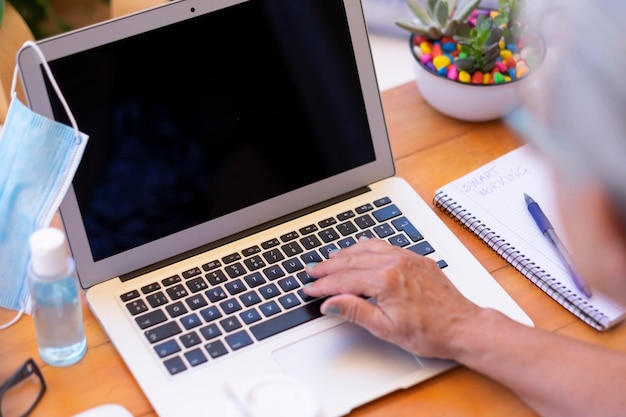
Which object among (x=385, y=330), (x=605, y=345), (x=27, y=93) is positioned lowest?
(x=605, y=345)

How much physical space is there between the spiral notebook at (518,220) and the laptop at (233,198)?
5 cm

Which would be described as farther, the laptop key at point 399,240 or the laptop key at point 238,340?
the laptop key at point 399,240

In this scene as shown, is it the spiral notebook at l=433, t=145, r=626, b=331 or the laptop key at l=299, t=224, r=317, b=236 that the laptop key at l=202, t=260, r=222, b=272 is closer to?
the laptop key at l=299, t=224, r=317, b=236

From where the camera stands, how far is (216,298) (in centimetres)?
100

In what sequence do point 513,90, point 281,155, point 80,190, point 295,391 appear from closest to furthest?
point 295,391
point 80,190
point 281,155
point 513,90

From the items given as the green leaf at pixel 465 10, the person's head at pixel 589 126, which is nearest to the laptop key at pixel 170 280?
the person's head at pixel 589 126

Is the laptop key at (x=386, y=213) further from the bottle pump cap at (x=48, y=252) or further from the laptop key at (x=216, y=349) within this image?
the bottle pump cap at (x=48, y=252)

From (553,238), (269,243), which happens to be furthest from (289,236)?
(553,238)

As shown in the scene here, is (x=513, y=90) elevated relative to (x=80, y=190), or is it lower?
lower

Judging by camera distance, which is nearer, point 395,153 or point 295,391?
point 295,391

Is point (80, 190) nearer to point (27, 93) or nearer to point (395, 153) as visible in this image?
point (27, 93)

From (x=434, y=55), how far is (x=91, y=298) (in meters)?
0.62

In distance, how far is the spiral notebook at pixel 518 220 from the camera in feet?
3.34

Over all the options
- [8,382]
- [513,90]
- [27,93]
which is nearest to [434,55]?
[513,90]
